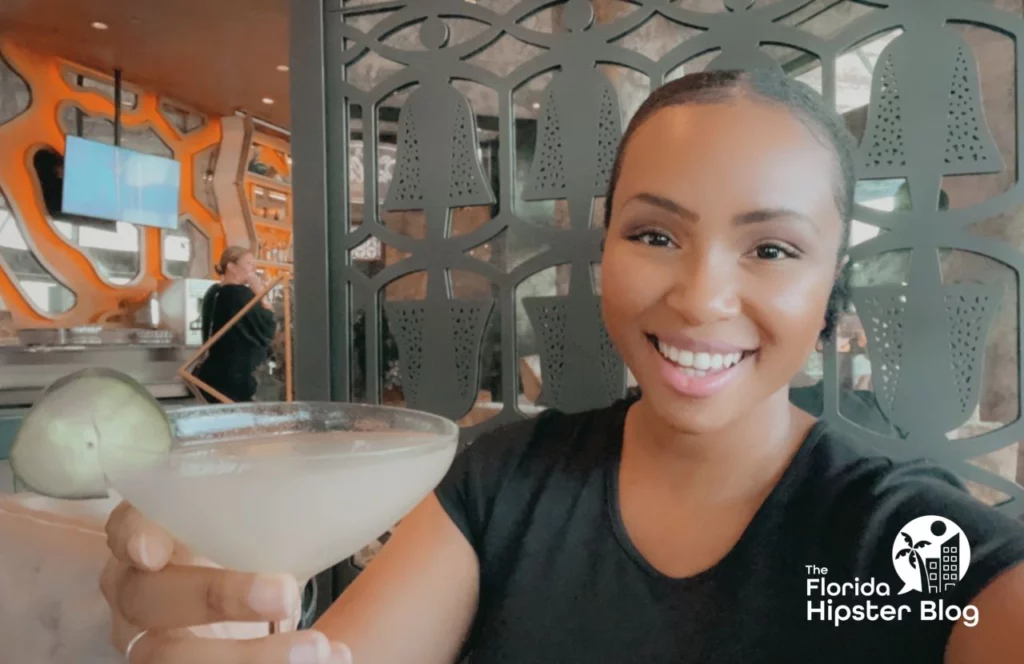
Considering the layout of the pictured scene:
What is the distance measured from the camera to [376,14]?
144 centimetres

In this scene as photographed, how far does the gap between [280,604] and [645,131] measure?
671 millimetres

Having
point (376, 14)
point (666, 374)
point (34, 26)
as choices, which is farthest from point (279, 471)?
point (34, 26)

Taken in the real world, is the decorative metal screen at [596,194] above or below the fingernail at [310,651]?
above

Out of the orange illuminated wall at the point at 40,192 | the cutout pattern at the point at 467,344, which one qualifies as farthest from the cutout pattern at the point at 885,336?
the orange illuminated wall at the point at 40,192

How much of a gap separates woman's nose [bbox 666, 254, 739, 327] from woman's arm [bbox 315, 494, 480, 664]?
43 centimetres

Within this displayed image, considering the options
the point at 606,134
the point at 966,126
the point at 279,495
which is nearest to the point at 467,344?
the point at 606,134

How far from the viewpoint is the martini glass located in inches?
23.6

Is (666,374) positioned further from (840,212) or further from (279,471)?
(279,471)

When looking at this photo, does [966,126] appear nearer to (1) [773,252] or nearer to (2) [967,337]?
(2) [967,337]

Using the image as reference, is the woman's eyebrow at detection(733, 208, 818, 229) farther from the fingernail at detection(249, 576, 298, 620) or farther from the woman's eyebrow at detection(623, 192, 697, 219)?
the fingernail at detection(249, 576, 298, 620)

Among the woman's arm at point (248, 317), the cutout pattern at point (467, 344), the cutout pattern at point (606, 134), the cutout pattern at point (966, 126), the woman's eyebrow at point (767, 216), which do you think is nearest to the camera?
the woman's eyebrow at point (767, 216)

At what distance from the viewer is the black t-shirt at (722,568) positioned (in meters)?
0.76

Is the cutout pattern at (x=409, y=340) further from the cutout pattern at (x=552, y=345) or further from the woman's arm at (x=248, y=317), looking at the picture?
the woman's arm at (x=248, y=317)

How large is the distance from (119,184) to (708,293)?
20.4 feet
